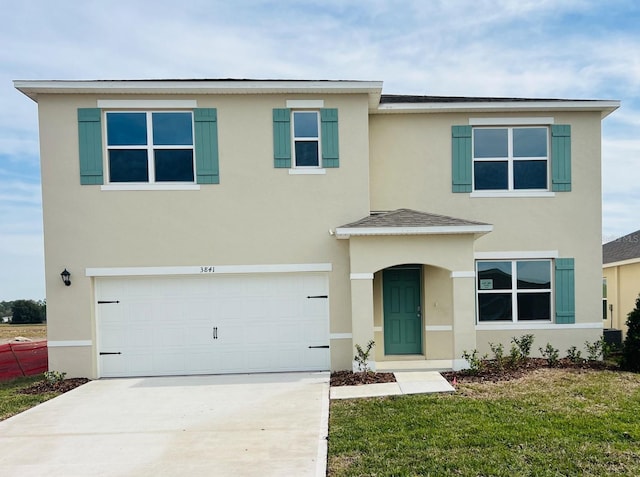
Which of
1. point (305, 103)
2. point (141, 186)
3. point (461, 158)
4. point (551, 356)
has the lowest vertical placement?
point (551, 356)

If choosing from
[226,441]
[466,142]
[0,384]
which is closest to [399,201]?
[466,142]

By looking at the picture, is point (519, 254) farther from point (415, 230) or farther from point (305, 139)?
point (305, 139)

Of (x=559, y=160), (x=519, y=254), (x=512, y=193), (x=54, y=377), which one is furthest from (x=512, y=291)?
(x=54, y=377)

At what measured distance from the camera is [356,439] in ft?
19.4

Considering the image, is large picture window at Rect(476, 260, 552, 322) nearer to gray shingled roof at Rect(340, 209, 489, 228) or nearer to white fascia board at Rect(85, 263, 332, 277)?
gray shingled roof at Rect(340, 209, 489, 228)

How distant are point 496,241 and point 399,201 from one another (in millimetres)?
2619

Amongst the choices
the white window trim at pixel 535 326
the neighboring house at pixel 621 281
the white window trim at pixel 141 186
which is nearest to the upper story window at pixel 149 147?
the white window trim at pixel 141 186

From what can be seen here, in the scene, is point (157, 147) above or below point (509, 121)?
below

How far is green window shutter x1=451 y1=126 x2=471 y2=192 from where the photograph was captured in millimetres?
11047

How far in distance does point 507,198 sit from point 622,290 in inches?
352

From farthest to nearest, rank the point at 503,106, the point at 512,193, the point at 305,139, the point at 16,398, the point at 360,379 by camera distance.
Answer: the point at 512,193 → the point at 503,106 → the point at 305,139 → the point at 360,379 → the point at 16,398

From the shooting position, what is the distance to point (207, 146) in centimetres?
1020

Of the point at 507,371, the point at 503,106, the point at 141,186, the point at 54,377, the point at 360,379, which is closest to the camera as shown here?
the point at 360,379

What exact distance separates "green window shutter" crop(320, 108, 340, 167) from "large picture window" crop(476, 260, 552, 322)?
14.9 feet
